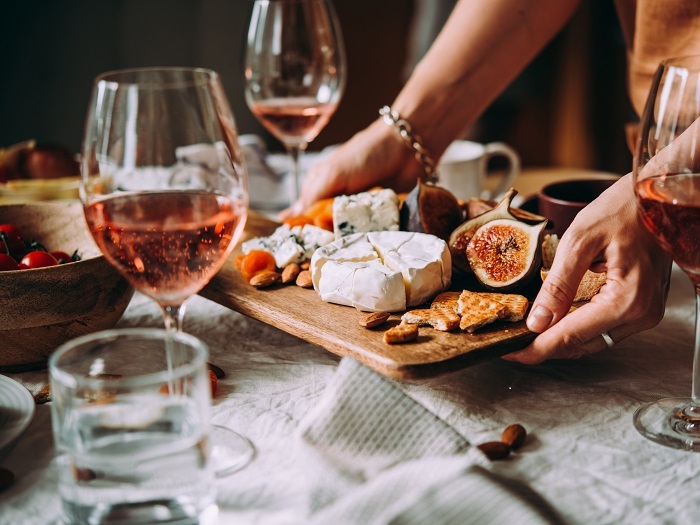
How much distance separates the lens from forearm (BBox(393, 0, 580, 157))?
1967 mm

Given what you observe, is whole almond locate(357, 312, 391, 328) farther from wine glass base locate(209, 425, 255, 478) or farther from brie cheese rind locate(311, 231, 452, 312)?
wine glass base locate(209, 425, 255, 478)

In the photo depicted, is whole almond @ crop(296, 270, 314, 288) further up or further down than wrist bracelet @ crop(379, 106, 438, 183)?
further down

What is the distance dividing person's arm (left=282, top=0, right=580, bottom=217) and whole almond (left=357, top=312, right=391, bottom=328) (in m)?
0.69

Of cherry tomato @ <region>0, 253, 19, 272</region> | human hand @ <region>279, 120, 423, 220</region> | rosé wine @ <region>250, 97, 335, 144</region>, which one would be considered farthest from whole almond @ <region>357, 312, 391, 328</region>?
rosé wine @ <region>250, 97, 335, 144</region>

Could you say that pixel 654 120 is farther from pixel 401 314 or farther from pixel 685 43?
pixel 685 43

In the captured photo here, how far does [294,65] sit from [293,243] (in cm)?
56

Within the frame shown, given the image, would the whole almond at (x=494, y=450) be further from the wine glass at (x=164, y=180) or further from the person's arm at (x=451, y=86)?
the person's arm at (x=451, y=86)

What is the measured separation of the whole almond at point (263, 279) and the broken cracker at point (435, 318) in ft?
0.92

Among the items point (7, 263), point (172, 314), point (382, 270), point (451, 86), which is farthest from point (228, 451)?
point (451, 86)

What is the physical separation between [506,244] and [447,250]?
10cm

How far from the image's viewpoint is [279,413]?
1122mm

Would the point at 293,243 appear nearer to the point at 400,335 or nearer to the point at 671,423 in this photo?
the point at 400,335

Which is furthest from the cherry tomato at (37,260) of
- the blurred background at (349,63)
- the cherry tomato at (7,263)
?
the blurred background at (349,63)

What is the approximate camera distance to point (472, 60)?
2.01m
